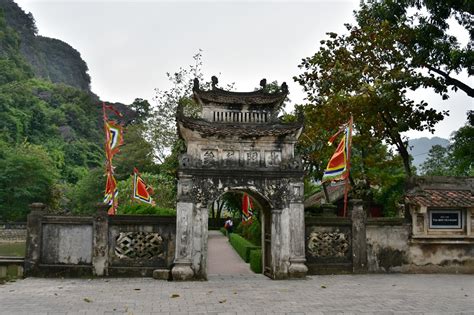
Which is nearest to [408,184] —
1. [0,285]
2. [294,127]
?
[294,127]

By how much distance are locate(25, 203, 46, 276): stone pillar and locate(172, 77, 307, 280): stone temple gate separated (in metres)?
4.16

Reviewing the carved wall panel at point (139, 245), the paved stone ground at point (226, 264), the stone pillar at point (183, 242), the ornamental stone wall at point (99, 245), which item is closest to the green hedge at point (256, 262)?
the paved stone ground at point (226, 264)

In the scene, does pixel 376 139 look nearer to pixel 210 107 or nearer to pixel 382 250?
pixel 382 250

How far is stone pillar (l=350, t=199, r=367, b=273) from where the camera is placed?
13.6 m

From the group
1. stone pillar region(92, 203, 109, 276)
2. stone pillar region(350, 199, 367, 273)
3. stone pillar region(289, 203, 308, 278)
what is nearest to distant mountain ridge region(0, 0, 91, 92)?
stone pillar region(92, 203, 109, 276)

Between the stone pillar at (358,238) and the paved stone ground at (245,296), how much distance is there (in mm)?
715

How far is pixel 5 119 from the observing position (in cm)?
6172

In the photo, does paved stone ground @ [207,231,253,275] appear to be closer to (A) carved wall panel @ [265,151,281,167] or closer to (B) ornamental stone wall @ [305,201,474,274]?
(B) ornamental stone wall @ [305,201,474,274]

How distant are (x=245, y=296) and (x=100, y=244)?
5124mm

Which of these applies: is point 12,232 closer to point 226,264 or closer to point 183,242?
point 226,264

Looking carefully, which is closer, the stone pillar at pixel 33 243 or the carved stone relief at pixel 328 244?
the stone pillar at pixel 33 243

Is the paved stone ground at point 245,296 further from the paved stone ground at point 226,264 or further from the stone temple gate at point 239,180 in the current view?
the paved stone ground at point 226,264

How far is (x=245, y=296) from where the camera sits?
9.98 meters

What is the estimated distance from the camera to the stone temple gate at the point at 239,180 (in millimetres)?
12547
